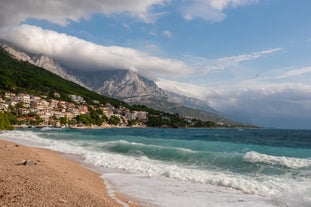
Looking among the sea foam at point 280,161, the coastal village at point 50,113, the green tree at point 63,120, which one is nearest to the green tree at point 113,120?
the coastal village at point 50,113

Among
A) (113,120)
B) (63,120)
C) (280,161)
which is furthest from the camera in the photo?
(113,120)

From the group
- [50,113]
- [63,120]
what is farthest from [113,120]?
[50,113]

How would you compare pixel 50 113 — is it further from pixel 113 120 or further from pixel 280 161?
pixel 280 161

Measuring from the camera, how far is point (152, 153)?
29.7m

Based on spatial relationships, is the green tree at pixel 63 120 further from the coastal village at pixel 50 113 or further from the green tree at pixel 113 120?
the green tree at pixel 113 120

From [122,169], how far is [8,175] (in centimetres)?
855

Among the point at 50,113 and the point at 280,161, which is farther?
the point at 50,113

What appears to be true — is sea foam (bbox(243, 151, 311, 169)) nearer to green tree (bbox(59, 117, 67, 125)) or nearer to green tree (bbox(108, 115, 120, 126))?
green tree (bbox(59, 117, 67, 125))

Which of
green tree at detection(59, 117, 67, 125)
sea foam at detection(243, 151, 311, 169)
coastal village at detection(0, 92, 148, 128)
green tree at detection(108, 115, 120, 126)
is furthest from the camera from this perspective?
green tree at detection(108, 115, 120, 126)

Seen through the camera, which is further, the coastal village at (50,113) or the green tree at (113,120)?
the green tree at (113,120)

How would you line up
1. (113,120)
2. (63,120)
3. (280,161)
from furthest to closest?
(113,120), (63,120), (280,161)

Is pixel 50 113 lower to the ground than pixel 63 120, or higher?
higher

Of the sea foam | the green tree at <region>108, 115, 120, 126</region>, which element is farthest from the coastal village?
the sea foam

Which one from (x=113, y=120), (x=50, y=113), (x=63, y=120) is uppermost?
(x=50, y=113)
